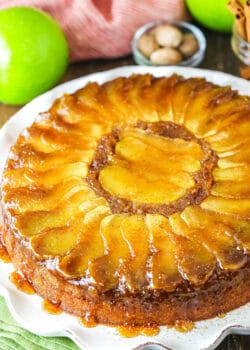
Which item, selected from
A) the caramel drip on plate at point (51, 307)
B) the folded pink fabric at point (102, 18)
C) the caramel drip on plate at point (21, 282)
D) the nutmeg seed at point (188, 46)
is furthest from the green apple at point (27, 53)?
the caramel drip on plate at point (51, 307)

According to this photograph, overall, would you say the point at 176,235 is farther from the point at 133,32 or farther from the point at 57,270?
the point at 133,32

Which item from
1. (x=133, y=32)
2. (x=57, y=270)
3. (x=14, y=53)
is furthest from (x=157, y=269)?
(x=133, y=32)

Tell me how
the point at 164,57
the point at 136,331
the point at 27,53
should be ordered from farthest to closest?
the point at 164,57 < the point at 27,53 < the point at 136,331

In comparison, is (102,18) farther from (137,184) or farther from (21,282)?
(21,282)

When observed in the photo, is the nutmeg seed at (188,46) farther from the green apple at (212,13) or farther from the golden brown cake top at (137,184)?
the golden brown cake top at (137,184)

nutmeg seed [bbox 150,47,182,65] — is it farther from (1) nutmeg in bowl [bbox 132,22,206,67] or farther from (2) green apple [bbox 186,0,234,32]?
(2) green apple [bbox 186,0,234,32]

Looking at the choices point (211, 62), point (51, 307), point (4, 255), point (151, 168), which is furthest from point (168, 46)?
point (51, 307)
